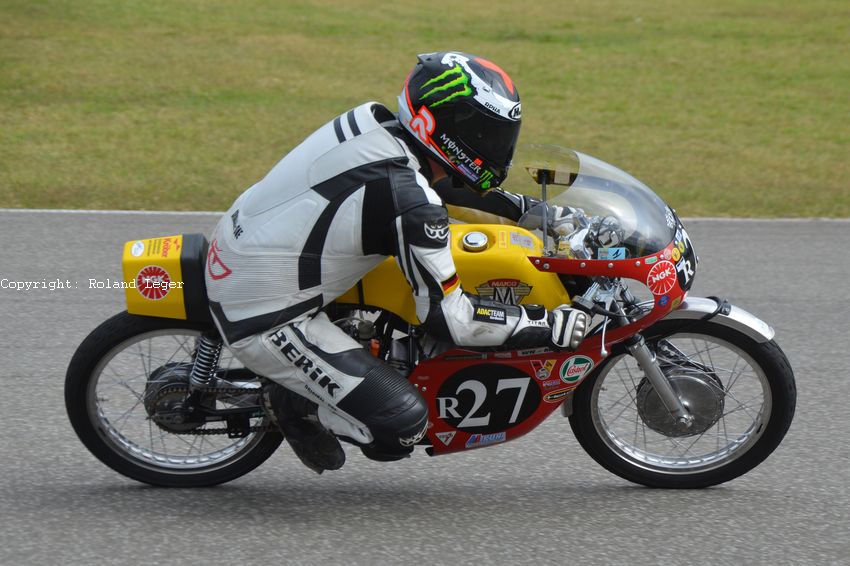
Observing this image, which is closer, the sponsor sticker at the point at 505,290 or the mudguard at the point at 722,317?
the sponsor sticker at the point at 505,290

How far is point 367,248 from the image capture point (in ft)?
12.2

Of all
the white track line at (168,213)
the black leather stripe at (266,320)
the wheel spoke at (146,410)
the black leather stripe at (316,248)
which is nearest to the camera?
the black leather stripe at (316,248)

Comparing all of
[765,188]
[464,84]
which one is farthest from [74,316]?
[765,188]

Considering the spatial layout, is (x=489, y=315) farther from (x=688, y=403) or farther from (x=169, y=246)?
(x=169, y=246)

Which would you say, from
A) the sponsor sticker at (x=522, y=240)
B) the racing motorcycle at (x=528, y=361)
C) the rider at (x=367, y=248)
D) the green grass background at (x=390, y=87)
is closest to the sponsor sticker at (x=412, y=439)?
the rider at (x=367, y=248)

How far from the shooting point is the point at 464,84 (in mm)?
3658

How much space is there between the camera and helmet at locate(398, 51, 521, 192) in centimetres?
366

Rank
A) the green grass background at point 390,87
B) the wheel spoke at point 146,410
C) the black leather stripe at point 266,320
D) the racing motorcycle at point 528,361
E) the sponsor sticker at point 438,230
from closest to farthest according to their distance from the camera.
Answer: the sponsor sticker at point 438,230 → the black leather stripe at point 266,320 → the racing motorcycle at point 528,361 → the wheel spoke at point 146,410 → the green grass background at point 390,87

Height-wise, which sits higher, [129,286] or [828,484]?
[129,286]

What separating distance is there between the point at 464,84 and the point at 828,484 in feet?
6.80

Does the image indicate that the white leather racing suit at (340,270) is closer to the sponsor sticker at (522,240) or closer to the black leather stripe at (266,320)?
the black leather stripe at (266,320)

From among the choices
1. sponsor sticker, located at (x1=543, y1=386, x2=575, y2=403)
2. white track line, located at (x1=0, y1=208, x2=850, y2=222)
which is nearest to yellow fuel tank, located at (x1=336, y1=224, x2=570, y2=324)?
sponsor sticker, located at (x1=543, y1=386, x2=575, y2=403)

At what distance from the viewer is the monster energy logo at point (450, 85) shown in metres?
3.66

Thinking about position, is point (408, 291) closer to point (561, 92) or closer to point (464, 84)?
point (464, 84)
